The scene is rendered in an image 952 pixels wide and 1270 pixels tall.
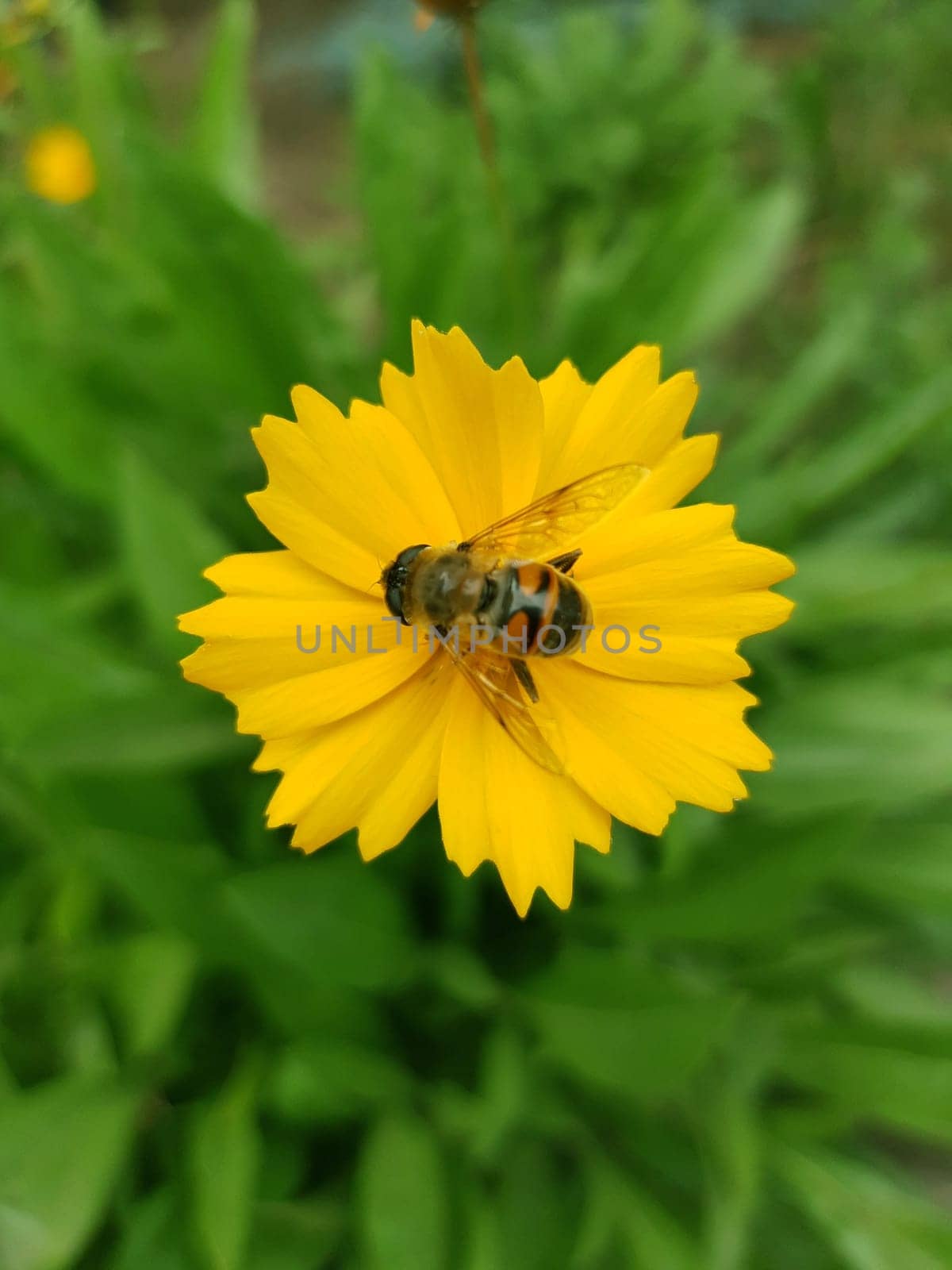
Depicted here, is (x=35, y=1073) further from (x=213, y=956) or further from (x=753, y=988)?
(x=753, y=988)

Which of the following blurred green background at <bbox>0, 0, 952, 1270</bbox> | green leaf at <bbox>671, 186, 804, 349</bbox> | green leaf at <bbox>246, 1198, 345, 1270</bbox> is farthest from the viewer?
green leaf at <bbox>671, 186, 804, 349</bbox>

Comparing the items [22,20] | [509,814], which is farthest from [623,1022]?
[22,20]

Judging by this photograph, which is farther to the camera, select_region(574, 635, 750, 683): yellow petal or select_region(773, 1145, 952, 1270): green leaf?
select_region(773, 1145, 952, 1270): green leaf

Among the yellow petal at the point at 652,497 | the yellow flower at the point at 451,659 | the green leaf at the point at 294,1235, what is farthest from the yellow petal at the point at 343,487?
the green leaf at the point at 294,1235

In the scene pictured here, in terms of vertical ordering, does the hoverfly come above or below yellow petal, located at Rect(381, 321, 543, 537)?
below

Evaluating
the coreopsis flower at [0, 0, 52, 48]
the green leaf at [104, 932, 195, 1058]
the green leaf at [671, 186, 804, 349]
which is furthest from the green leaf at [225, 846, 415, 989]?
the green leaf at [671, 186, 804, 349]

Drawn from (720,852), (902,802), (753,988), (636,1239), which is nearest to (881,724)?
(902,802)

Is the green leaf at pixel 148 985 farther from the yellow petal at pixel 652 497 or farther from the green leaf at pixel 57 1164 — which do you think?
the yellow petal at pixel 652 497

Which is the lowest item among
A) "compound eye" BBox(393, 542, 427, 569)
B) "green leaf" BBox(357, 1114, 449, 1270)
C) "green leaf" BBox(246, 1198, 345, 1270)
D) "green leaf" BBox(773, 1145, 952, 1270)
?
"green leaf" BBox(773, 1145, 952, 1270)

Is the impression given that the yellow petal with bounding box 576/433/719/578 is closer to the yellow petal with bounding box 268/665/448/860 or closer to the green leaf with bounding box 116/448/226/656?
the yellow petal with bounding box 268/665/448/860

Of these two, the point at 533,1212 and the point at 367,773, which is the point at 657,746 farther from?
the point at 533,1212
